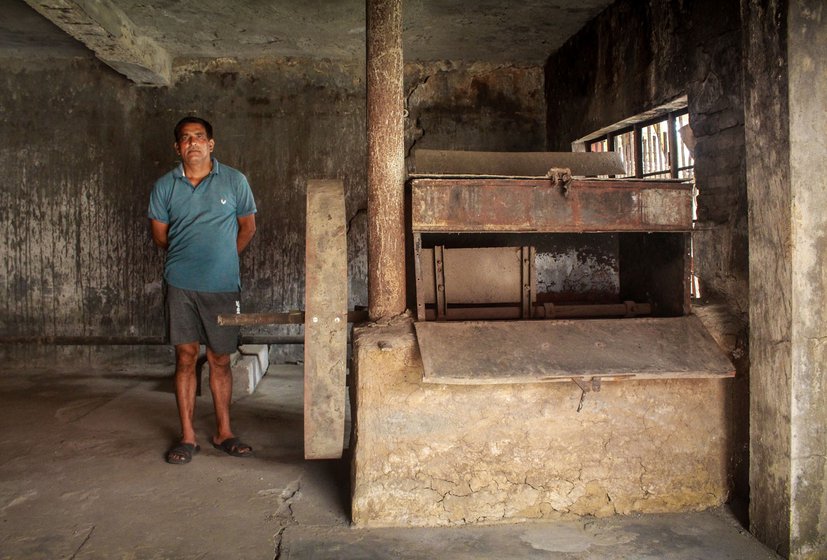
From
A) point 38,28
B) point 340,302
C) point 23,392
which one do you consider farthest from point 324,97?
point 340,302

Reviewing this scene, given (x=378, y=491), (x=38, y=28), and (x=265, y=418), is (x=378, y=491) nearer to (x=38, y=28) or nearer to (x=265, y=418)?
(x=265, y=418)

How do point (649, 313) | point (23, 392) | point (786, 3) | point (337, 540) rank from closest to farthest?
point (786, 3) → point (337, 540) → point (649, 313) → point (23, 392)

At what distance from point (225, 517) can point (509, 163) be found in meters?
2.07

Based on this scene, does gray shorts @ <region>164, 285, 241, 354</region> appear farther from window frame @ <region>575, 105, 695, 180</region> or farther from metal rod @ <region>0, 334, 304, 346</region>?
window frame @ <region>575, 105, 695, 180</region>

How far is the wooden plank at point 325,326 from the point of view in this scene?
6.82ft

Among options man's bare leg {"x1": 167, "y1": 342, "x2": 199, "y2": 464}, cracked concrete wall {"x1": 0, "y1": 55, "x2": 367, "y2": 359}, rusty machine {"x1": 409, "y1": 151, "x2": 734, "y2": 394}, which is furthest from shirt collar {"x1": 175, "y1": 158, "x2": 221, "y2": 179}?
cracked concrete wall {"x1": 0, "y1": 55, "x2": 367, "y2": 359}

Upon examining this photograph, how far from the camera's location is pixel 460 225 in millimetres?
2488

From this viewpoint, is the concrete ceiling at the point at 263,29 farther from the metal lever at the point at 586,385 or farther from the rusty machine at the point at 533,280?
the metal lever at the point at 586,385

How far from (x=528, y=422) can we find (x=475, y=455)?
0.26 m

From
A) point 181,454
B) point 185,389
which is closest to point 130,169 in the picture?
point 185,389

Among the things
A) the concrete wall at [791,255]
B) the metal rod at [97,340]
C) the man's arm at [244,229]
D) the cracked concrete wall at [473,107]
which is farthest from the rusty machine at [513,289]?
the metal rod at [97,340]

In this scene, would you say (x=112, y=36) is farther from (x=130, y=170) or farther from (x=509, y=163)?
(x=509, y=163)

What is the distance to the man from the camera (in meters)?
3.01

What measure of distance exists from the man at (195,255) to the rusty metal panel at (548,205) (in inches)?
46.8
